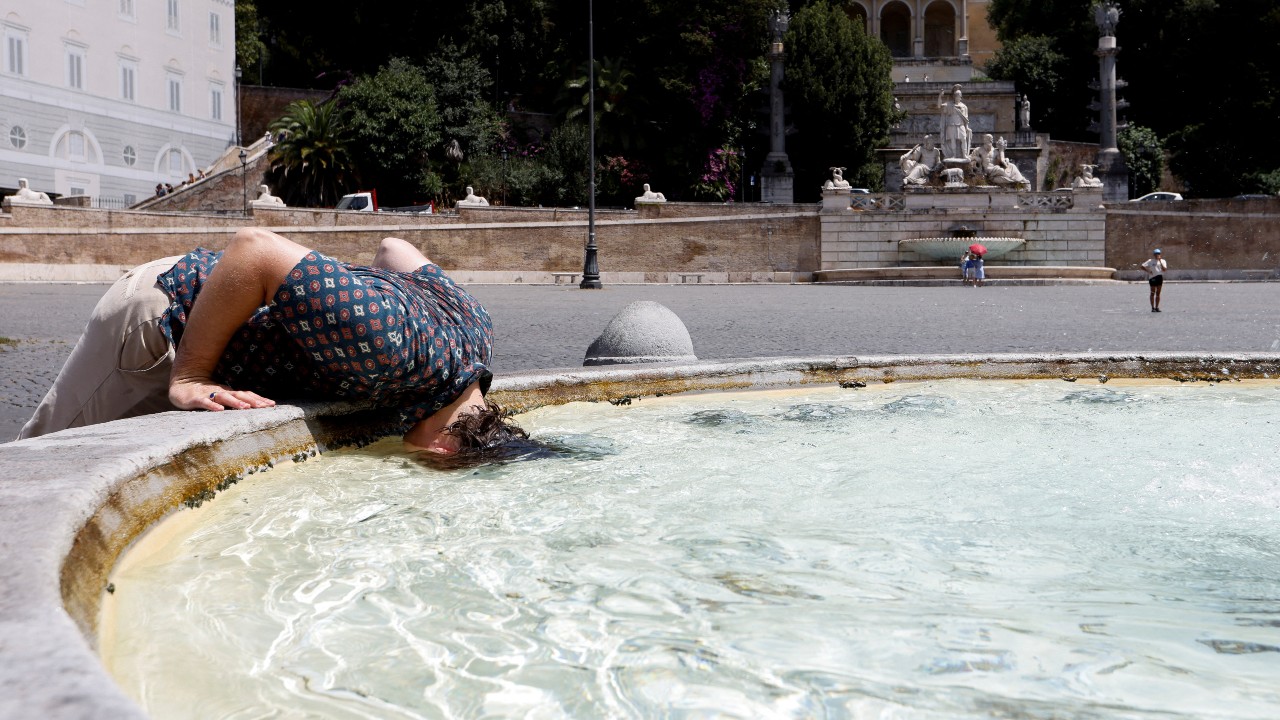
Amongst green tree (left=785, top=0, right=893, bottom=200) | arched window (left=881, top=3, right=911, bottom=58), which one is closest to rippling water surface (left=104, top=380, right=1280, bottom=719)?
green tree (left=785, top=0, right=893, bottom=200)

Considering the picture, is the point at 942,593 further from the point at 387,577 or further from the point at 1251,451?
the point at 1251,451

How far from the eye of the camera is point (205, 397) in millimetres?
3775

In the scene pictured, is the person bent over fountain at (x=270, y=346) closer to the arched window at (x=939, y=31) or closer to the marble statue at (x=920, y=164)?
the marble statue at (x=920, y=164)

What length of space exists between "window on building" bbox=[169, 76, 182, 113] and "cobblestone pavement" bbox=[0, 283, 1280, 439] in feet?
69.3

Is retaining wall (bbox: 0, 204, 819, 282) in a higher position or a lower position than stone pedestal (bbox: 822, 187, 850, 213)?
lower

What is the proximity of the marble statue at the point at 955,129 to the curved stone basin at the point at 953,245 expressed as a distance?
2907mm

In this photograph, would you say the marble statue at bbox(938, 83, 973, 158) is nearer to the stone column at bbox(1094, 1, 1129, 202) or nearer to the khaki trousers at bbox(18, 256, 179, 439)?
the stone column at bbox(1094, 1, 1129, 202)

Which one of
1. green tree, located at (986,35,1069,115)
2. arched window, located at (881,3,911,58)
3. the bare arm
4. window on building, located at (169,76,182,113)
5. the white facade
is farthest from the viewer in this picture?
arched window, located at (881,3,911,58)

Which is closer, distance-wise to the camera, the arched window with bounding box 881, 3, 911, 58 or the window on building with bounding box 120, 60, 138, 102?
the window on building with bounding box 120, 60, 138, 102

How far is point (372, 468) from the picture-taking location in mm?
3990

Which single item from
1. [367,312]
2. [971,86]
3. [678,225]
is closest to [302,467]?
[367,312]

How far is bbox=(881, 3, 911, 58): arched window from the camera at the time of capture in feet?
221

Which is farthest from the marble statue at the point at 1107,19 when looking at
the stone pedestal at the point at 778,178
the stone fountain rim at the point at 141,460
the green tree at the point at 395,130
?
the stone fountain rim at the point at 141,460

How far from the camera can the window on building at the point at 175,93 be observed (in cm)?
4353
